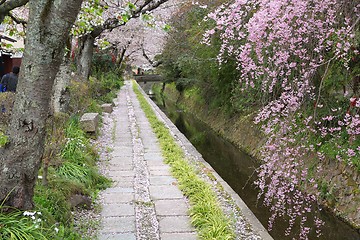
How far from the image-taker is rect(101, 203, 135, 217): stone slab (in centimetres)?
439

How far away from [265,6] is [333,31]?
1.00 m

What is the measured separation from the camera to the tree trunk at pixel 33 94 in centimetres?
276

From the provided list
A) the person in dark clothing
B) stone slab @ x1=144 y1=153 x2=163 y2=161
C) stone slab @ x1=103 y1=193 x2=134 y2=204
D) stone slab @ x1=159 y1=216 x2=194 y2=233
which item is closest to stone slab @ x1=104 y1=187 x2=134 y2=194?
stone slab @ x1=103 y1=193 x2=134 y2=204

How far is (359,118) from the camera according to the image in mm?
4250

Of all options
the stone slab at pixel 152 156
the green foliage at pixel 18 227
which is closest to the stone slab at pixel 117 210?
the green foliage at pixel 18 227

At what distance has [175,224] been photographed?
164 inches

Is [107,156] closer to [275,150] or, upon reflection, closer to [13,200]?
[275,150]

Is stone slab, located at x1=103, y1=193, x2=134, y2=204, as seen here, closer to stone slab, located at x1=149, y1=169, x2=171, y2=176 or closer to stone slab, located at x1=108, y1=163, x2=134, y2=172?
stone slab, located at x1=149, y1=169, x2=171, y2=176

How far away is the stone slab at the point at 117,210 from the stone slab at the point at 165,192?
0.47 m

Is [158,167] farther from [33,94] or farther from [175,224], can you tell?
[33,94]

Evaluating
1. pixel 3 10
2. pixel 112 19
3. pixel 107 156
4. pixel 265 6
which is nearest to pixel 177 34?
pixel 112 19

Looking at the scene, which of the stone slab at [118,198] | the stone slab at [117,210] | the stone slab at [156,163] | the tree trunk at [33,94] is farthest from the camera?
the stone slab at [156,163]

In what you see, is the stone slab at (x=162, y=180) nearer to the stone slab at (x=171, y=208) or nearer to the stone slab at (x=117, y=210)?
the stone slab at (x=171, y=208)

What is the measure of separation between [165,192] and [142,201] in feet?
1.57
